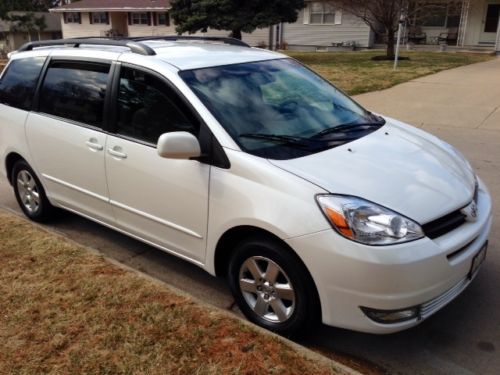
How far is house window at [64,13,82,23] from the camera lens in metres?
40.6

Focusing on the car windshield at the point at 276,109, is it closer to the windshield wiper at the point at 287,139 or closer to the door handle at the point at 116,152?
the windshield wiper at the point at 287,139

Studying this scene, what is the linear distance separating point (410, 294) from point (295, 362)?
716 millimetres

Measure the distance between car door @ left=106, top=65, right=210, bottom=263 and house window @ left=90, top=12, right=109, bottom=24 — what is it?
38.7 meters

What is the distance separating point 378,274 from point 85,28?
138 feet

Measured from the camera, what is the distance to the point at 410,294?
8.84 ft

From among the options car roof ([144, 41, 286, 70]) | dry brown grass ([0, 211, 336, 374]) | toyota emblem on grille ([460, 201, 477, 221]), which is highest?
car roof ([144, 41, 286, 70])

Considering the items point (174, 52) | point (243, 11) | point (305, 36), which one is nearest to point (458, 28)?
point (305, 36)

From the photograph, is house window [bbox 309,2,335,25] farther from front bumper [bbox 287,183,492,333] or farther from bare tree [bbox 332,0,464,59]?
front bumper [bbox 287,183,492,333]

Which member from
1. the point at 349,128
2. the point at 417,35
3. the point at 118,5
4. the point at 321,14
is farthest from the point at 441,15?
the point at 349,128

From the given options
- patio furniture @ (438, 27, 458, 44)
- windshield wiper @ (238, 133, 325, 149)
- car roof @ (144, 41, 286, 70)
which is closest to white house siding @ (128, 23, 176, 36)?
patio furniture @ (438, 27, 458, 44)

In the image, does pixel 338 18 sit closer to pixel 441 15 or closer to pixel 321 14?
pixel 321 14

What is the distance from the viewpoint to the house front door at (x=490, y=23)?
27.4m

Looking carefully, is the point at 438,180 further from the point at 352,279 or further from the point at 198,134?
the point at 198,134

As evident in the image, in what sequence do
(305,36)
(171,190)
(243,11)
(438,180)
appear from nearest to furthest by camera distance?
1. (438,180)
2. (171,190)
3. (243,11)
4. (305,36)
